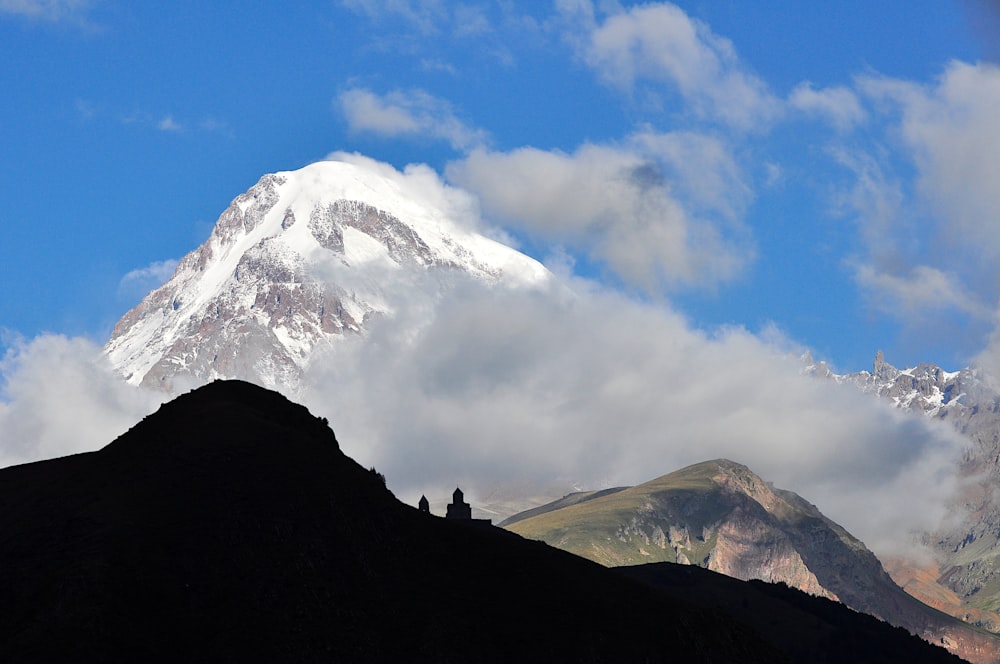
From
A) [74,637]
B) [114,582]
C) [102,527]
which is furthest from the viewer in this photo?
[102,527]

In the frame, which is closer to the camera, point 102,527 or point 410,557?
point 102,527

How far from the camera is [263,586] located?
174 meters

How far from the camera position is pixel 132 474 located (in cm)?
19462

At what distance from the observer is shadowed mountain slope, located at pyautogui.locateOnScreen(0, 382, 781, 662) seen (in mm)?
161750

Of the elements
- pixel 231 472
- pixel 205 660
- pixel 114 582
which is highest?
pixel 231 472

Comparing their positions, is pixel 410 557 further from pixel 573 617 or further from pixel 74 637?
pixel 74 637

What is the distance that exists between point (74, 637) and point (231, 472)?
145ft

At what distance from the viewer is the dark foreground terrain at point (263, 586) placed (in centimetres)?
16175

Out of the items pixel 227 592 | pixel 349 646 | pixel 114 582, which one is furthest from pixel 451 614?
pixel 114 582

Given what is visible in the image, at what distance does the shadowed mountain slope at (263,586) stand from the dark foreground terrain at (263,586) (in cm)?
24

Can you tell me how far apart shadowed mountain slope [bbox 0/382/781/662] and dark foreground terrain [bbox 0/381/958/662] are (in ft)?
0.78

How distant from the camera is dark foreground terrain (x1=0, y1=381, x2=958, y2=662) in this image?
162 metres

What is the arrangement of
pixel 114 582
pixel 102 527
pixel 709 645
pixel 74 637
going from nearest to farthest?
pixel 74 637, pixel 114 582, pixel 102 527, pixel 709 645

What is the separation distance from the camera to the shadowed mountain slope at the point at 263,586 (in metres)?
162
